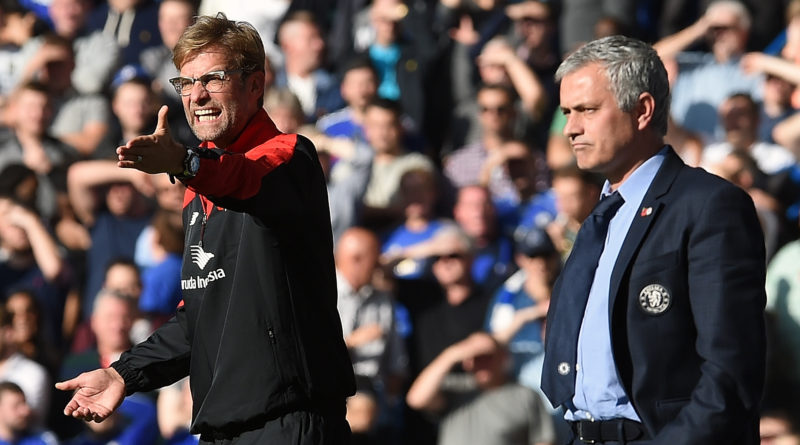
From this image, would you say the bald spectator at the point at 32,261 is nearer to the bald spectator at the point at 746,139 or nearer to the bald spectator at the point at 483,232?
the bald spectator at the point at 483,232

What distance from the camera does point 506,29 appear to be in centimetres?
1205

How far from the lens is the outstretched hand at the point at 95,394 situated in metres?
4.77

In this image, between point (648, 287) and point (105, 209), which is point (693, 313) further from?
point (105, 209)

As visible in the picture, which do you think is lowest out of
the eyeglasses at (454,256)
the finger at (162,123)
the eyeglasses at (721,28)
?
the eyeglasses at (454,256)

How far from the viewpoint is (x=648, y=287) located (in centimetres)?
415

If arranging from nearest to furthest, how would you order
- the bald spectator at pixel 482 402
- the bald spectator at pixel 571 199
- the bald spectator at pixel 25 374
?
1. the bald spectator at pixel 482 402
2. the bald spectator at pixel 571 199
3. the bald spectator at pixel 25 374

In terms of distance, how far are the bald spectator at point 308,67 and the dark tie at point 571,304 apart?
300 inches

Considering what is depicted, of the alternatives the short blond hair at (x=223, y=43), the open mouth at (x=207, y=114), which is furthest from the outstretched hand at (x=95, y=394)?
the short blond hair at (x=223, y=43)

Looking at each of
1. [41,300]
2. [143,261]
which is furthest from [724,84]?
[41,300]

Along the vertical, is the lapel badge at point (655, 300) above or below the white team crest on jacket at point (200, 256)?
below

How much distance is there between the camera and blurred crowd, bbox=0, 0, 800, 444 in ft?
29.8

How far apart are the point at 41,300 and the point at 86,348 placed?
2.47 ft

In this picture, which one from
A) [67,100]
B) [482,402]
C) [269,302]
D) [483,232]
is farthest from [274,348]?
[67,100]

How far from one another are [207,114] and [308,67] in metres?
7.68
